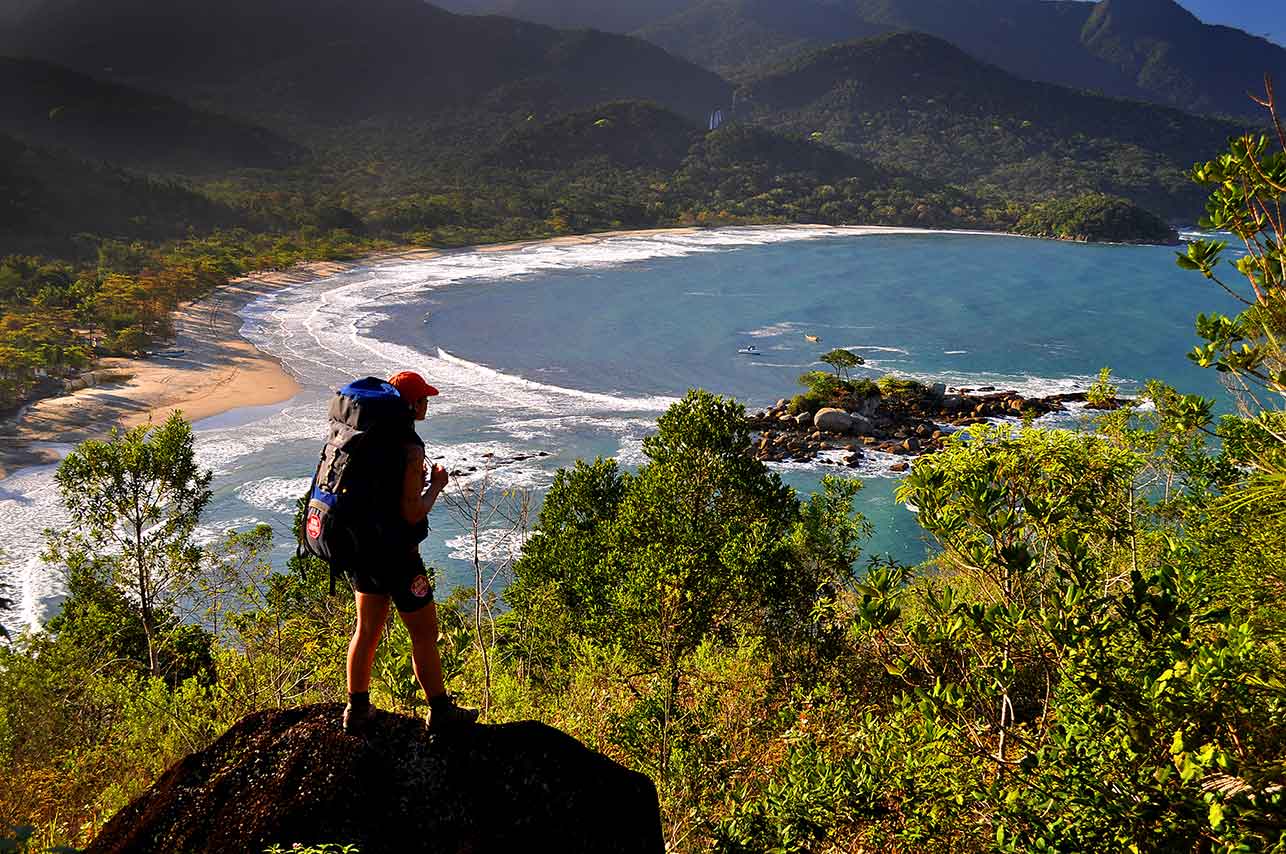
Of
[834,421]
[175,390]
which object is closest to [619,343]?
[834,421]

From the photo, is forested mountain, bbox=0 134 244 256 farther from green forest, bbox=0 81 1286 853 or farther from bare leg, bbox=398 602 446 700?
bare leg, bbox=398 602 446 700

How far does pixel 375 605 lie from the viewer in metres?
4.27

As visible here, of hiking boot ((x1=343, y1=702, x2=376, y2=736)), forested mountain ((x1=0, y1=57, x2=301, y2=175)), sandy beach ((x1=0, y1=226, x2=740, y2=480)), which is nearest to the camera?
hiking boot ((x1=343, y1=702, x2=376, y2=736))

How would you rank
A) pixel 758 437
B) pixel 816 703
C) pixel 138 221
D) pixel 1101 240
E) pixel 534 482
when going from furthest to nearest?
pixel 1101 240 < pixel 138 221 < pixel 758 437 < pixel 534 482 < pixel 816 703

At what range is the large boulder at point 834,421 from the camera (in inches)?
1345

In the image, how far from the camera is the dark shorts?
13.8 feet

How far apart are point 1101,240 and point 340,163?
137 m

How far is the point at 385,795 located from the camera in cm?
420

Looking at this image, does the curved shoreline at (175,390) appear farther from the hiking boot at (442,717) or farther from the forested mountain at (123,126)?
the forested mountain at (123,126)

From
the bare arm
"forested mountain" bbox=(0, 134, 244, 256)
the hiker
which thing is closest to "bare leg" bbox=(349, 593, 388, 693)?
the hiker

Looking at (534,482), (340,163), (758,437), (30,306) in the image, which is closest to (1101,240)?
(758,437)

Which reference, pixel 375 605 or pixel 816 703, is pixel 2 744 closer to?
pixel 375 605

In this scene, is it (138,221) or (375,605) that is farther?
(138,221)

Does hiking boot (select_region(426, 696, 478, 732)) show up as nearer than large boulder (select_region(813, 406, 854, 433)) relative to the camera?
Yes
